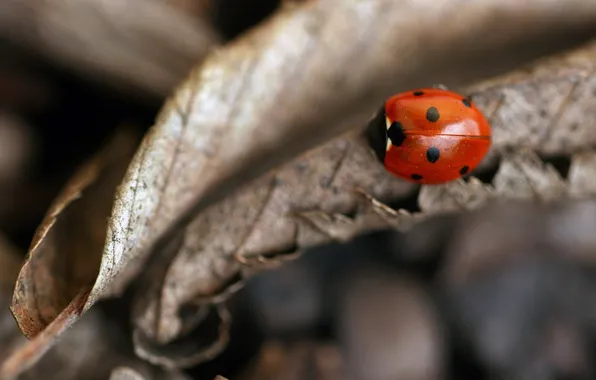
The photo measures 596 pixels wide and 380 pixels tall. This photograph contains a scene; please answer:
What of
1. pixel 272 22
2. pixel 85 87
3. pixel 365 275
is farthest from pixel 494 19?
pixel 85 87

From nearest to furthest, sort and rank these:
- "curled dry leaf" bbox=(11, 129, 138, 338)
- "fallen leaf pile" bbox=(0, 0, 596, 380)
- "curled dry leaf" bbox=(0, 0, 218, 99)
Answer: "curled dry leaf" bbox=(11, 129, 138, 338)
"fallen leaf pile" bbox=(0, 0, 596, 380)
"curled dry leaf" bbox=(0, 0, 218, 99)

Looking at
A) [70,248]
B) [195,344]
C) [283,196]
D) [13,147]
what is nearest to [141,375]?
[195,344]

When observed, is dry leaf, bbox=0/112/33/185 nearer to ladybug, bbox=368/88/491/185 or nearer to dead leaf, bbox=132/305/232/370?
dead leaf, bbox=132/305/232/370

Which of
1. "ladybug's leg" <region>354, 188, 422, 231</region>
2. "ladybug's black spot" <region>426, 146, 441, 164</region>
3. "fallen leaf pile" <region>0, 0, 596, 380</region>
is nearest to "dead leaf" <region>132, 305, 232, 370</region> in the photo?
"fallen leaf pile" <region>0, 0, 596, 380</region>

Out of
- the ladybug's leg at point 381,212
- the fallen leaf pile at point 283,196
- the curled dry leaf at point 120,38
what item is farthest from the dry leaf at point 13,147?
the ladybug's leg at point 381,212

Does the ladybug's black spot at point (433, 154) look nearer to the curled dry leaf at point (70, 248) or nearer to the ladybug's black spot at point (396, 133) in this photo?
the ladybug's black spot at point (396, 133)
